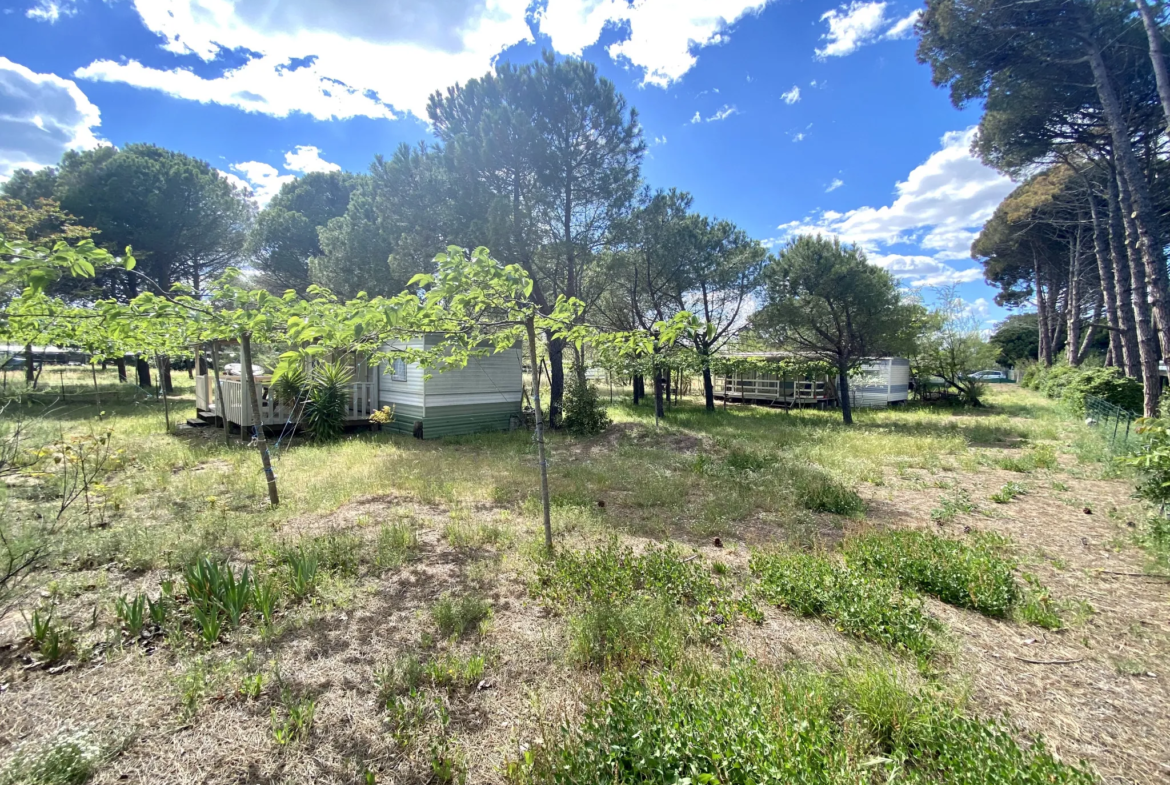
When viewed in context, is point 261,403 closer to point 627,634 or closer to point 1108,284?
point 627,634

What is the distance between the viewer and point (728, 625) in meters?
2.88

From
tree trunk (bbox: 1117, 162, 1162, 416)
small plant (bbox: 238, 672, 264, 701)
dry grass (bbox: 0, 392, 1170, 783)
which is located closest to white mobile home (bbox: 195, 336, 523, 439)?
dry grass (bbox: 0, 392, 1170, 783)

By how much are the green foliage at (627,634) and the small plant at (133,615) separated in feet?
8.55

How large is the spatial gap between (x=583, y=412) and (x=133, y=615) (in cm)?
921

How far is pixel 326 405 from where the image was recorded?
32.5ft

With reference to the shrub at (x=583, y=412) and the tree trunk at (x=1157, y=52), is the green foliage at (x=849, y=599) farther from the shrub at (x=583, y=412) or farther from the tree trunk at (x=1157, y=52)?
the tree trunk at (x=1157, y=52)

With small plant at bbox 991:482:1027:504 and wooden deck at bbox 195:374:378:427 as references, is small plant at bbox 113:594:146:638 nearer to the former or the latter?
wooden deck at bbox 195:374:378:427

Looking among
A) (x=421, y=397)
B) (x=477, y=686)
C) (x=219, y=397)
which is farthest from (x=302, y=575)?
(x=421, y=397)

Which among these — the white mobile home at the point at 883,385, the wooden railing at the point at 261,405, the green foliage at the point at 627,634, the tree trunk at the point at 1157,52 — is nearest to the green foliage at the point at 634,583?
the green foliage at the point at 627,634

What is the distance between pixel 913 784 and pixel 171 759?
2968mm

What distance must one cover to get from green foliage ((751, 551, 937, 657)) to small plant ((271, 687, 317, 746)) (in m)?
2.92

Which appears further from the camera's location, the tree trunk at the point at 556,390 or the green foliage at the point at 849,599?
the tree trunk at the point at 556,390

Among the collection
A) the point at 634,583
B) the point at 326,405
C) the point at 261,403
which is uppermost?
the point at 261,403

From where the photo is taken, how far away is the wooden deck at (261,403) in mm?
9695
